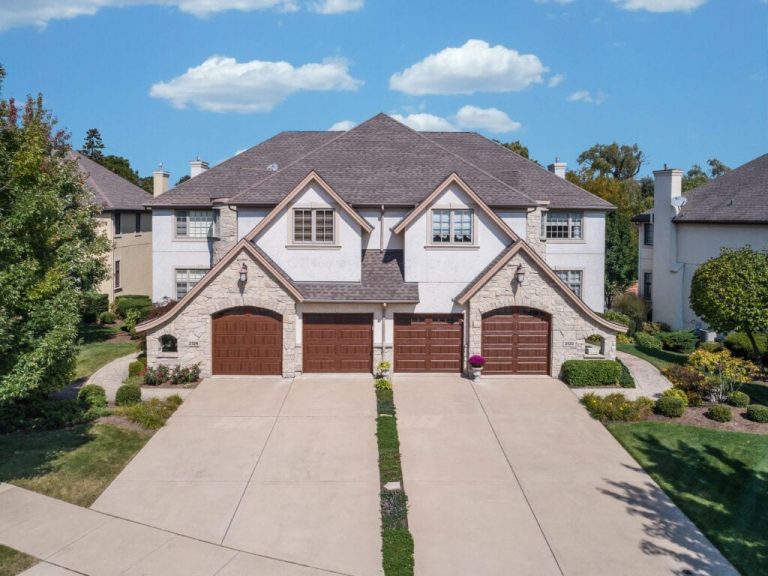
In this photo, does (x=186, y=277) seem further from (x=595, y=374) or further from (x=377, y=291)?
(x=595, y=374)

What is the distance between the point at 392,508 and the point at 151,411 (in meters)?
8.19

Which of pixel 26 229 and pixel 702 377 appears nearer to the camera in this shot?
pixel 26 229

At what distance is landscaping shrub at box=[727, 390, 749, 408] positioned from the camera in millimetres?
19311

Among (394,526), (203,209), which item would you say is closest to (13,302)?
(394,526)

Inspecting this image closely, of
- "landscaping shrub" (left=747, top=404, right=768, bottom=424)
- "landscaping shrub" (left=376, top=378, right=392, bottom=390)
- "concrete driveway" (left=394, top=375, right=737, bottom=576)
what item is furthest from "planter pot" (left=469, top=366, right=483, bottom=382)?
"landscaping shrub" (left=747, top=404, right=768, bottom=424)

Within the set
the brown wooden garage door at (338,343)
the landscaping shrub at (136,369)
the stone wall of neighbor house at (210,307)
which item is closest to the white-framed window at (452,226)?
the brown wooden garage door at (338,343)

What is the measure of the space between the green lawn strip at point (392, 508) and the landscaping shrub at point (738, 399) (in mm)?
9986

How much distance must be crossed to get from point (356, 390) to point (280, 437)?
177 inches

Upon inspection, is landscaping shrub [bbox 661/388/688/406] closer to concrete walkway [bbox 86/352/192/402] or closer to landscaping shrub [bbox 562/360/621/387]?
landscaping shrub [bbox 562/360/621/387]

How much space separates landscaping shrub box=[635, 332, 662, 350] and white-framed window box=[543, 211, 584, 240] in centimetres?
555

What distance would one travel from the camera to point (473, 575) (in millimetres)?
10977

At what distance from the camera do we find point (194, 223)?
30375 mm

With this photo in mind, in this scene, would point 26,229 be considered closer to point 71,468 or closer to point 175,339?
point 71,468

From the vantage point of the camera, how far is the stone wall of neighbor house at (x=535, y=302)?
22.4 metres
